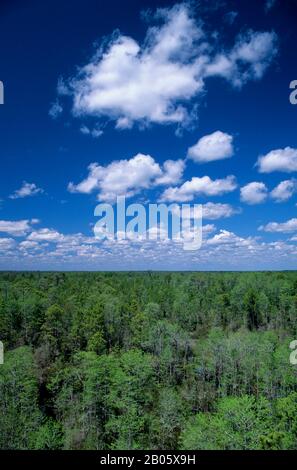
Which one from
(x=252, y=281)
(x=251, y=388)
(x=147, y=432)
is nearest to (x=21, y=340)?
(x=147, y=432)

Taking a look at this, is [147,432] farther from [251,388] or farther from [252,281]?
[252,281]

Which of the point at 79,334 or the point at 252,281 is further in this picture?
the point at 252,281

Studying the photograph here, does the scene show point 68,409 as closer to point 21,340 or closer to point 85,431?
point 85,431
